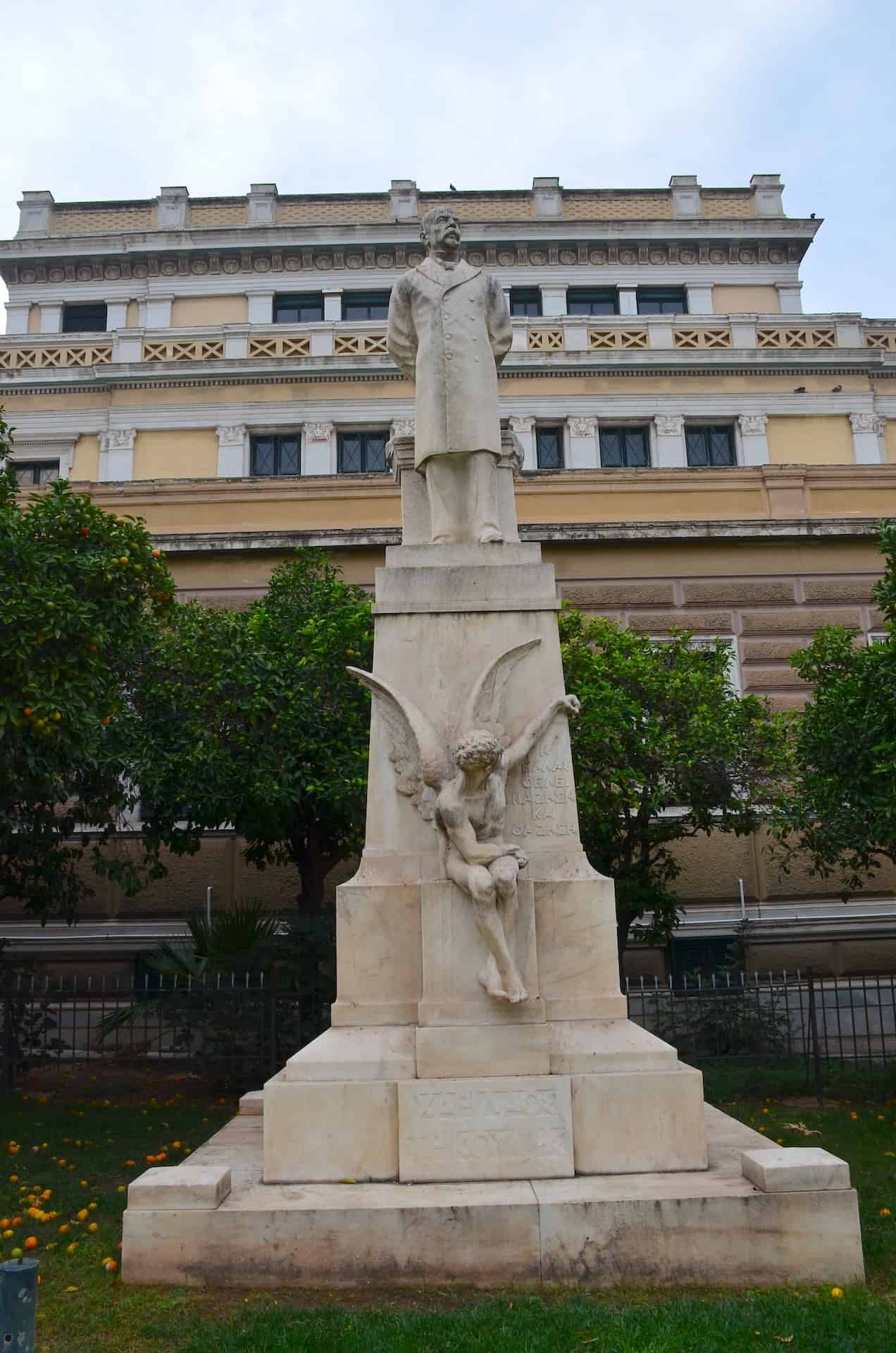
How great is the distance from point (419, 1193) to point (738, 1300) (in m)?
1.69

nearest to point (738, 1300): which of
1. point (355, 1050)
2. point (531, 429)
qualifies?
point (355, 1050)

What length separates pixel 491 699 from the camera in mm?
7508

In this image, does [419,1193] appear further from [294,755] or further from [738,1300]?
[294,755]

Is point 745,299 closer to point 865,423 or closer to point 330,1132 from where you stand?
point 865,423

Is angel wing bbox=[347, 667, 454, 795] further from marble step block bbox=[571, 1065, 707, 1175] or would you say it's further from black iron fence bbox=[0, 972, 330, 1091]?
black iron fence bbox=[0, 972, 330, 1091]

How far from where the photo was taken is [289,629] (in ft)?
52.0

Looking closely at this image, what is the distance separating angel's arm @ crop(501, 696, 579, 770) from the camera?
734cm

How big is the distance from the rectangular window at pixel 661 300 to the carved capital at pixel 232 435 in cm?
1210

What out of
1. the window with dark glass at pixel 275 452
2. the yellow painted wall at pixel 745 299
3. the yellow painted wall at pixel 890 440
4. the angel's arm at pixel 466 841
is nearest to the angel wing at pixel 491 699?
the angel's arm at pixel 466 841

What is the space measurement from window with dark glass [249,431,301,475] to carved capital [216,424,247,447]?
416 millimetres

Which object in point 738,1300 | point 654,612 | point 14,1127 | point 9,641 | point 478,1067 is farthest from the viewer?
point 654,612

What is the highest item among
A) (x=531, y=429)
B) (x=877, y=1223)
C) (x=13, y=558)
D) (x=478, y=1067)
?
(x=531, y=429)

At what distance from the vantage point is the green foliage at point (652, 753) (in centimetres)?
1471

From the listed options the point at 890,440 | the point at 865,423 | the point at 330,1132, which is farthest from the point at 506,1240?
the point at 890,440
